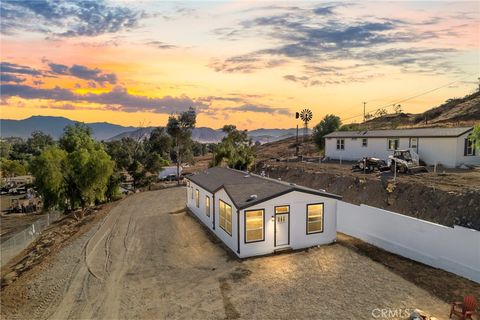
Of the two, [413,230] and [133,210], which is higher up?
[413,230]

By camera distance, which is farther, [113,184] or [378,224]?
[113,184]

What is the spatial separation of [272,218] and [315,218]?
2636 millimetres

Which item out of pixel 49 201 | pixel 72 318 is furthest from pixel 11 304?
pixel 49 201

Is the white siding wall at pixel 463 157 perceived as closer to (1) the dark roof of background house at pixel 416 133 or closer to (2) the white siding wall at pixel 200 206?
(1) the dark roof of background house at pixel 416 133

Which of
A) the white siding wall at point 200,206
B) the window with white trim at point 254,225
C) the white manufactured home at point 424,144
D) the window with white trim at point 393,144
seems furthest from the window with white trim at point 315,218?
the window with white trim at point 393,144

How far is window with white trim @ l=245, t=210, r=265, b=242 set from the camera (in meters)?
15.4

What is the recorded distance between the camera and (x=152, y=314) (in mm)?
10773

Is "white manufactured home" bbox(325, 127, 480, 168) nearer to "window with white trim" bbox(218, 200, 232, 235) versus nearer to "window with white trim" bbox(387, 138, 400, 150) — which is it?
"window with white trim" bbox(387, 138, 400, 150)

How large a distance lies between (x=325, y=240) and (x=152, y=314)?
9.96m

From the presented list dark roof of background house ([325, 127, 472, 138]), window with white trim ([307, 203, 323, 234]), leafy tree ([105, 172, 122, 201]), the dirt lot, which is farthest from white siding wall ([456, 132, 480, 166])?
the dirt lot

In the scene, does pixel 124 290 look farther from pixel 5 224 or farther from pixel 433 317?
pixel 5 224

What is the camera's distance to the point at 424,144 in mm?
28984

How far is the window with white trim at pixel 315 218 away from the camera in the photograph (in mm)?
16719

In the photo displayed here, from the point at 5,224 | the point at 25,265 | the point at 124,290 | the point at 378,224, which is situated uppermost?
the point at 378,224
